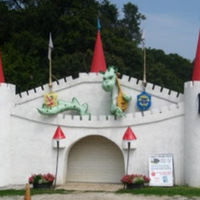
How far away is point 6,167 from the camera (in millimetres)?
17578

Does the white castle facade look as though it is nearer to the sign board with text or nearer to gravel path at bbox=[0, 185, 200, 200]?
the sign board with text

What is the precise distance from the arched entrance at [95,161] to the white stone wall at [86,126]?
0.75 meters

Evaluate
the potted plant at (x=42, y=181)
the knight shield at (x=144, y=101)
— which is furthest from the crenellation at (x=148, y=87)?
the potted plant at (x=42, y=181)

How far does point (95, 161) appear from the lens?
1803cm

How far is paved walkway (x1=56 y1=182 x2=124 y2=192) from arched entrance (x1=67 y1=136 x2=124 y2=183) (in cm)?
49

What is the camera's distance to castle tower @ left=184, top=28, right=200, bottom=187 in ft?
51.6

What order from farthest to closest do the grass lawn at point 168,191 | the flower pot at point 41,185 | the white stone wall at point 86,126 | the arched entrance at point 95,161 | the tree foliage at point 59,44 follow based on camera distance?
the tree foliage at point 59,44 → the arched entrance at point 95,161 → the white stone wall at point 86,126 → the flower pot at point 41,185 → the grass lawn at point 168,191

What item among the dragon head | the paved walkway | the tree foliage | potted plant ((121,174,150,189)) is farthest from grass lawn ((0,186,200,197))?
the tree foliage

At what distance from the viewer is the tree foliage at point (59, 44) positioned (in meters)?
33.8

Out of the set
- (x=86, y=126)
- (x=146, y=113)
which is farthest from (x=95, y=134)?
(x=146, y=113)

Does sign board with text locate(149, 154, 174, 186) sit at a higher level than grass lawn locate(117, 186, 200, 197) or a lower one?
higher

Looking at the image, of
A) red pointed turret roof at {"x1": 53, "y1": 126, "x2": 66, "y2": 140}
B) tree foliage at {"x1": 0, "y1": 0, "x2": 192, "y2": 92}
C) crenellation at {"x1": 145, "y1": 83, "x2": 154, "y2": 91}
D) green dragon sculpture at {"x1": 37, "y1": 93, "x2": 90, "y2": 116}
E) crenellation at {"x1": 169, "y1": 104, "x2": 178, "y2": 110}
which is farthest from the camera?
tree foliage at {"x1": 0, "y1": 0, "x2": 192, "y2": 92}

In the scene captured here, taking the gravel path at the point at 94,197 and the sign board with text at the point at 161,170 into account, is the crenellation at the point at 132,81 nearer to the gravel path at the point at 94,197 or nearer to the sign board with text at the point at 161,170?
the sign board with text at the point at 161,170

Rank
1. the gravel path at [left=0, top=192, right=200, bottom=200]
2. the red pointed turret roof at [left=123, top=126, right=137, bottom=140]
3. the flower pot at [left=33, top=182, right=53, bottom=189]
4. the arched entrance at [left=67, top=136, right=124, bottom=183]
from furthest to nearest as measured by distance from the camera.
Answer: the arched entrance at [left=67, top=136, right=124, bottom=183] → the red pointed turret roof at [left=123, top=126, right=137, bottom=140] → the flower pot at [left=33, top=182, right=53, bottom=189] → the gravel path at [left=0, top=192, right=200, bottom=200]
